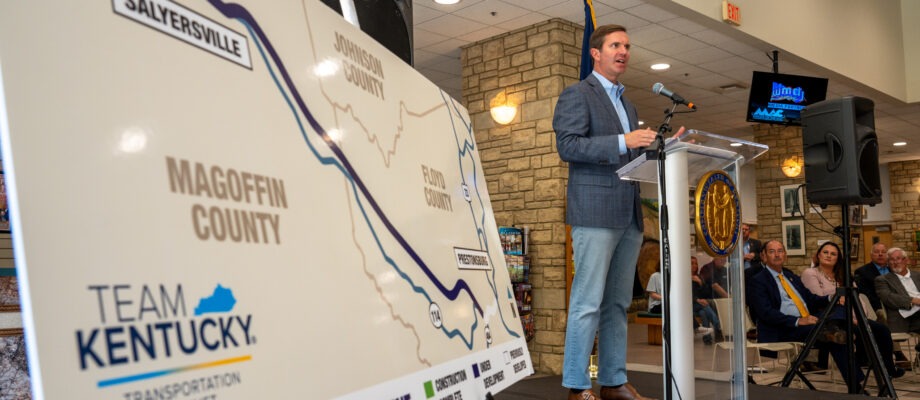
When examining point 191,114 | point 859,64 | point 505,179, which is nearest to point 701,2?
point 505,179

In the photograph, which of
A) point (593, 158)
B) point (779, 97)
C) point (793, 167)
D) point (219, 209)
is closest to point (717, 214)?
point (593, 158)

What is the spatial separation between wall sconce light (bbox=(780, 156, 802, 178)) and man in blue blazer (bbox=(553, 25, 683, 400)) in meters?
7.97

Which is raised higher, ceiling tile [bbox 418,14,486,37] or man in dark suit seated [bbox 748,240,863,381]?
ceiling tile [bbox 418,14,486,37]

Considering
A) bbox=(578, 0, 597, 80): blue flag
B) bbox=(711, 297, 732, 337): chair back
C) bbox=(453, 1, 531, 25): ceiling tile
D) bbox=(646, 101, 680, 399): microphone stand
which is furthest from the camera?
bbox=(453, 1, 531, 25): ceiling tile

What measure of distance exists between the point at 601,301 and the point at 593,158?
526 mm

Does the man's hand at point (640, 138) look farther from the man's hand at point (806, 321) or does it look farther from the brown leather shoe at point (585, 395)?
the man's hand at point (806, 321)

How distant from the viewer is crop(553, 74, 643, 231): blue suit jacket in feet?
8.18

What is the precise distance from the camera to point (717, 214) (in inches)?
92.4

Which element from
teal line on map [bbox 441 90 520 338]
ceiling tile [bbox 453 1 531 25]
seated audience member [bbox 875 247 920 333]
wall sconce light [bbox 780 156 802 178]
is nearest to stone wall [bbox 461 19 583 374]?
ceiling tile [bbox 453 1 531 25]

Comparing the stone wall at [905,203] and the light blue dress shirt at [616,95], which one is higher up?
the light blue dress shirt at [616,95]

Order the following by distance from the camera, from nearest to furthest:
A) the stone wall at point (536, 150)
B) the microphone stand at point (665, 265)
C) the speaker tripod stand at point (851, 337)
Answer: the microphone stand at point (665, 265)
the speaker tripod stand at point (851, 337)
the stone wall at point (536, 150)

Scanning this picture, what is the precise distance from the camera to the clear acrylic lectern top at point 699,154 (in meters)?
2.23

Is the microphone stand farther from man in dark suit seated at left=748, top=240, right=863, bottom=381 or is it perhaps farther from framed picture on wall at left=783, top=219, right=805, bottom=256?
framed picture on wall at left=783, top=219, right=805, bottom=256

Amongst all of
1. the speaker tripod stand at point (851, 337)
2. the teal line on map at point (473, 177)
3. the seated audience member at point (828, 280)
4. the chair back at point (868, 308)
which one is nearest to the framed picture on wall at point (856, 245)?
the chair back at point (868, 308)
